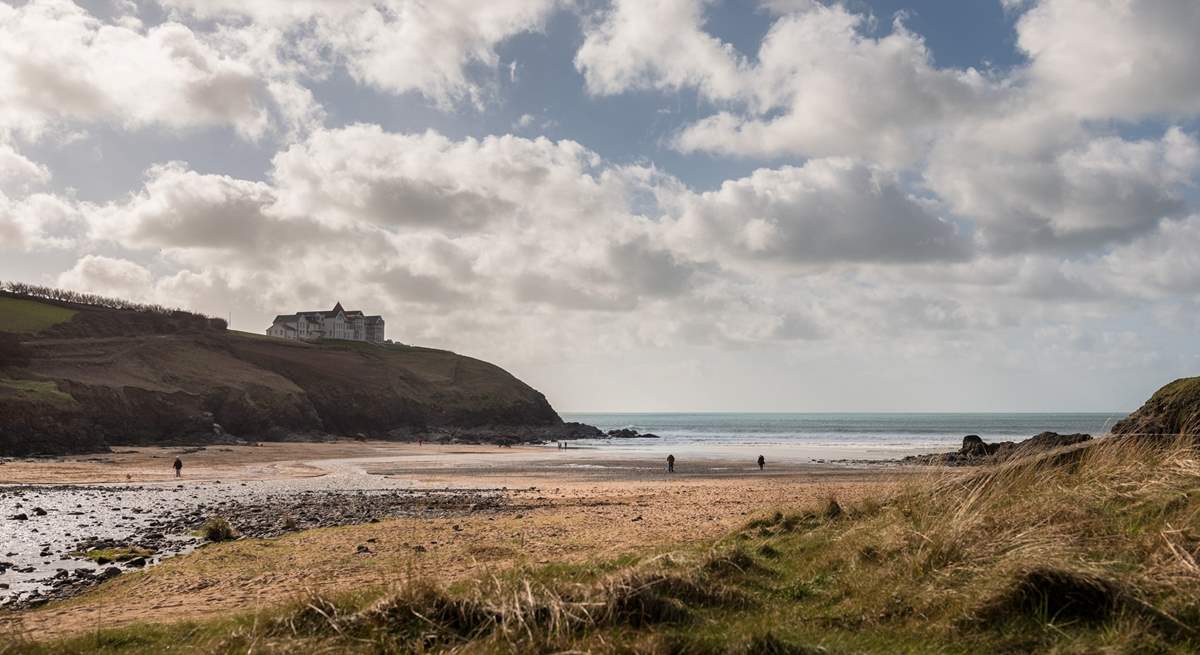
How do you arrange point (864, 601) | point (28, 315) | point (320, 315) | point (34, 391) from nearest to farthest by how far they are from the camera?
1. point (864, 601)
2. point (34, 391)
3. point (28, 315)
4. point (320, 315)

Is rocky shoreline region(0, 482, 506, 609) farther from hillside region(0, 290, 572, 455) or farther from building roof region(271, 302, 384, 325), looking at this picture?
building roof region(271, 302, 384, 325)

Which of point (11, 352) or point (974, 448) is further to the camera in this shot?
point (11, 352)

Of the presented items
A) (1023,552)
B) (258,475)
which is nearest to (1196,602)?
(1023,552)

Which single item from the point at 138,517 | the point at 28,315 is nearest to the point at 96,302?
the point at 28,315

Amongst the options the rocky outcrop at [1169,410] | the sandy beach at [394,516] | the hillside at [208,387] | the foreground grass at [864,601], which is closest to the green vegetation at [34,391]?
the hillside at [208,387]

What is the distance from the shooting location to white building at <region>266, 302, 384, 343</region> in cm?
16325

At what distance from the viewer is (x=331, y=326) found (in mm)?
167875

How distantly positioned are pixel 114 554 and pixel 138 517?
25.7 feet

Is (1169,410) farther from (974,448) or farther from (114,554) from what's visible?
(974,448)

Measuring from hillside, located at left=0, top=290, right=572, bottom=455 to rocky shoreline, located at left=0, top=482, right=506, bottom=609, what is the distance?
3421cm

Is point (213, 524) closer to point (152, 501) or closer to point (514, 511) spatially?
point (514, 511)

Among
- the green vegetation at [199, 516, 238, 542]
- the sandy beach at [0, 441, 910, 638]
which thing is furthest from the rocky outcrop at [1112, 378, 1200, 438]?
the green vegetation at [199, 516, 238, 542]

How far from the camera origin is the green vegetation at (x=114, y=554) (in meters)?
16.2

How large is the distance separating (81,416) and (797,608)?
7240 cm
